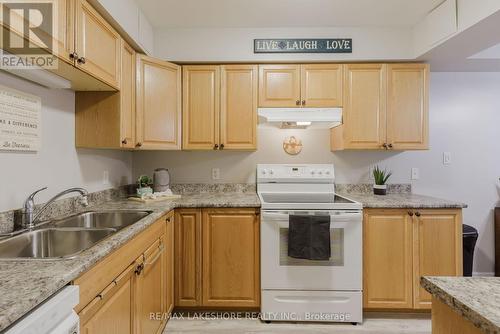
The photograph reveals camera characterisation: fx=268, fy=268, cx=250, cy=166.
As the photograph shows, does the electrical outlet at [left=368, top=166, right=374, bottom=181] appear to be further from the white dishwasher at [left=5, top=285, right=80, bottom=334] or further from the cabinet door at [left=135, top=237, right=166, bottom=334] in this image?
the white dishwasher at [left=5, top=285, right=80, bottom=334]

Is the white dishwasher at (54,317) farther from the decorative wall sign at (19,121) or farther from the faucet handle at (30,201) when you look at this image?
the decorative wall sign at (19,121)

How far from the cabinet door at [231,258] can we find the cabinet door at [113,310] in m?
0.84

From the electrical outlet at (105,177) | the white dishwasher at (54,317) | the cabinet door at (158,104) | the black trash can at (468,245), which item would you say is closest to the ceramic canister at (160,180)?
the cabinet door at (158,104)

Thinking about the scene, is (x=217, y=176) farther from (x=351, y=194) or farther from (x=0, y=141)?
(x=0, y=141)

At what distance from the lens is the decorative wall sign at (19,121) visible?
1.32 meters

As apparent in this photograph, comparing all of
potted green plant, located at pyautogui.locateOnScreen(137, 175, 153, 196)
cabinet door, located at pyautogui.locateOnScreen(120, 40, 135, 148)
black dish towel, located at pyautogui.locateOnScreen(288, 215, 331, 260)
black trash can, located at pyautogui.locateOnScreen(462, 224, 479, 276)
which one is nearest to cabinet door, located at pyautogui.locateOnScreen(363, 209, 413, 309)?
black dish towel, located at pyautogui.locateOnScreen(288, 215, 331, 260)

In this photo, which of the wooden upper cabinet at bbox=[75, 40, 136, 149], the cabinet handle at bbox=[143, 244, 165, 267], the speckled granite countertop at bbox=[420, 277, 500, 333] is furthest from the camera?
the wooden upper cabinet at bbox=[75, 40, 136, 149]

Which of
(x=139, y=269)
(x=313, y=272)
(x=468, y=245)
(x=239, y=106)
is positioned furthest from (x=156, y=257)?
(x=468, y=245)

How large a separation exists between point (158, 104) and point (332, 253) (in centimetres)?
187

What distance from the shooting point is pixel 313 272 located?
2.06 metres

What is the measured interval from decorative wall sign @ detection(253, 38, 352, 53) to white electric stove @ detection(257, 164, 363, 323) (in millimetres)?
1369

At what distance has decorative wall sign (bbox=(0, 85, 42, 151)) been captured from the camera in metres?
1.32

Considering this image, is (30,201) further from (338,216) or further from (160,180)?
(338,216)

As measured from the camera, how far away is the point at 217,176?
2.80 metres
